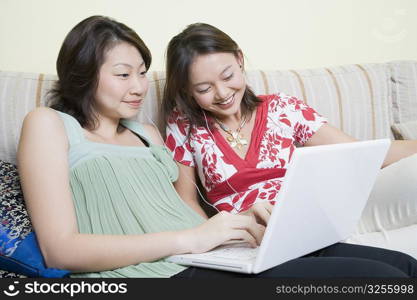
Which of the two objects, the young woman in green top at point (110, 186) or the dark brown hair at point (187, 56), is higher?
the dark brown hair at point (187, 56)

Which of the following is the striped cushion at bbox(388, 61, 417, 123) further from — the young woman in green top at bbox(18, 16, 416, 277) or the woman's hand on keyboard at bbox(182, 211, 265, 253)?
the woman's hand on keyboard at bbox(182, 211, 265, 253)

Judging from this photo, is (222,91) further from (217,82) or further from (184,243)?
(184,243)

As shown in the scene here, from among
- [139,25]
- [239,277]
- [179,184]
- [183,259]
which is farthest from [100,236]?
[139,25]

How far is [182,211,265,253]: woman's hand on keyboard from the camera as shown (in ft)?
3.60

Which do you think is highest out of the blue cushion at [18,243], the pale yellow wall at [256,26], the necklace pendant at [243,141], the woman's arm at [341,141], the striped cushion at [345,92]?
the pale yellow wall at [256,26]

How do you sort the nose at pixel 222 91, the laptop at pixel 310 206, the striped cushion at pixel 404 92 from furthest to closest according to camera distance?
the striped cushion at pixel 404 92 → the nose at pixel 222 91 → the laptop at pixel 310 206

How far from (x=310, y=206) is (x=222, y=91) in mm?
593

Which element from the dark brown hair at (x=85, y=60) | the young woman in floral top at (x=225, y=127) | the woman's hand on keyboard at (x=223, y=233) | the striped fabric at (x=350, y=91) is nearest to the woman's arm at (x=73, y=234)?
the woman's hand on keyboard at (x=223, y=233)

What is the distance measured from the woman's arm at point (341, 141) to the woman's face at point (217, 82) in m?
0.28

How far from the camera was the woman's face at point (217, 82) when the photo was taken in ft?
4.85

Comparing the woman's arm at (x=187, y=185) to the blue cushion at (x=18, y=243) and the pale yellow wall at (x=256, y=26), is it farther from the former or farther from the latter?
the pale yellow wall at (x=256, y=26)

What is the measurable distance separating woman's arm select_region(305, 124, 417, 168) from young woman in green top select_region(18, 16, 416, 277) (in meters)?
0.47

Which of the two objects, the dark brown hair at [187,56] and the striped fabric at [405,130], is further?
the striped fabric at [405,130]

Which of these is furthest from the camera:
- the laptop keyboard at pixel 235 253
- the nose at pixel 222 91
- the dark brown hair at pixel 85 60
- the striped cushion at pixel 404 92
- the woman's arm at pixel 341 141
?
the striped cushion at pixel 404 92
